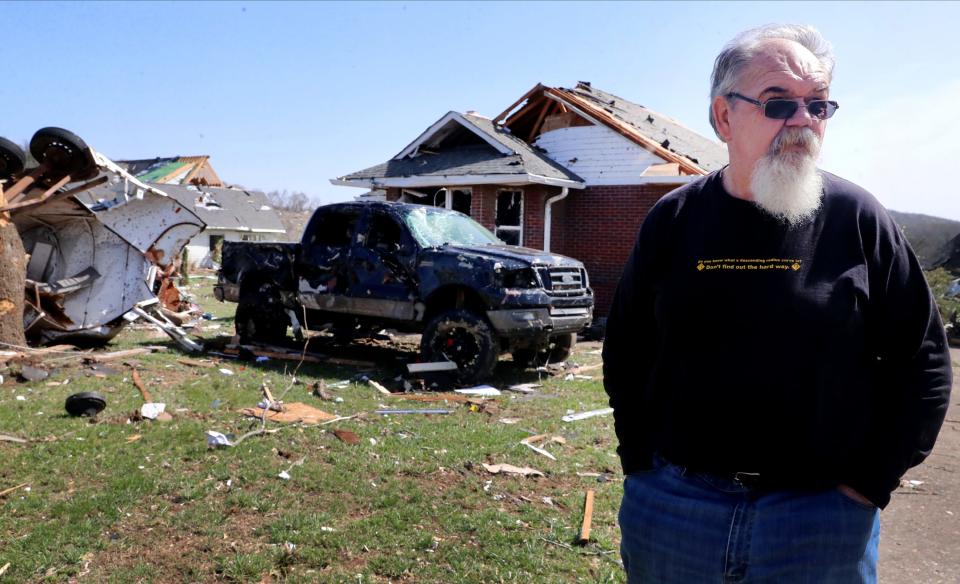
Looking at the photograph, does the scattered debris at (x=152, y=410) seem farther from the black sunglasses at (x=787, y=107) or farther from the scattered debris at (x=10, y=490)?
the black sunglasses at (x=787, y=107)

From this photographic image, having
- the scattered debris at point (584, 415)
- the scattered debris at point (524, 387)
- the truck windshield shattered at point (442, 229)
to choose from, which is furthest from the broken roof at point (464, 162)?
the scattered debris at point (584, 415)

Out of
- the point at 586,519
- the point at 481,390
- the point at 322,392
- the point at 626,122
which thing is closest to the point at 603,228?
the point at 626,122

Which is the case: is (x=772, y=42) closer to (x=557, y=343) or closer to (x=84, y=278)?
(x=557, y=343)

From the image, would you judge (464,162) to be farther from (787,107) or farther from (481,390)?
(787,107)

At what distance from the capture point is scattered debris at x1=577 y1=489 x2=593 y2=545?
4016 millimetres

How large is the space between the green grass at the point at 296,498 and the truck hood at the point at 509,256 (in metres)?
1.85

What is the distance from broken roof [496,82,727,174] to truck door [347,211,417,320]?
7729 mm

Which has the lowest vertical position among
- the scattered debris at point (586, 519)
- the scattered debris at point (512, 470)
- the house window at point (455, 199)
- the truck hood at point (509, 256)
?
the scattered debris at point (512, 470)

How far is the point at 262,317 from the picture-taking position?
407 inches

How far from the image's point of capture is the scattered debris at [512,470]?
5152 millimetres

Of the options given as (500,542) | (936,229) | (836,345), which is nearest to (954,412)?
(500,542)

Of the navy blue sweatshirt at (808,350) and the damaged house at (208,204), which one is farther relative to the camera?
the damaged house at (208,204)

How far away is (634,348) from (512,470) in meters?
3.29

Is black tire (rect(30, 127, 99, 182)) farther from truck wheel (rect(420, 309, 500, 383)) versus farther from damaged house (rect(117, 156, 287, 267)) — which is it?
damaged house (rect(117, 156, 287, 267))
